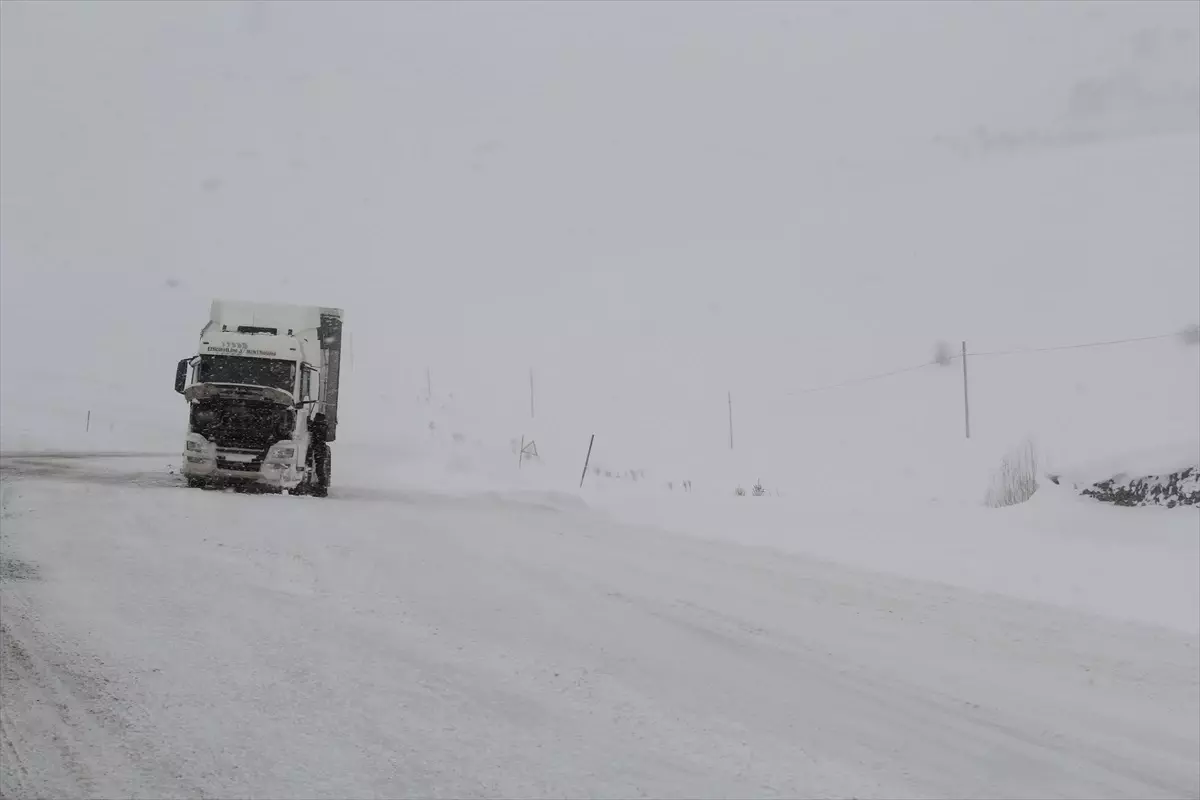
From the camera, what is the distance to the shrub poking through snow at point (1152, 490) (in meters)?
9.84

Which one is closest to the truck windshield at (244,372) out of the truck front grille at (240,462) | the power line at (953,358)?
the truck front grille at (240,462)

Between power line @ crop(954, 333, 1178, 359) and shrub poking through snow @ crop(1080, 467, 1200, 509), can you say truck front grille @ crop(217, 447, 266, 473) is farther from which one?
→ power line @ crop(954, 333, 1178, 359)

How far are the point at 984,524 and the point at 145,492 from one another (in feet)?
37.9

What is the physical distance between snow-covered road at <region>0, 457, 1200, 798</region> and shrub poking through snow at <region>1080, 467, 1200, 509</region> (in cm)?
385

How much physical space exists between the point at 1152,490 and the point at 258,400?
12.1m

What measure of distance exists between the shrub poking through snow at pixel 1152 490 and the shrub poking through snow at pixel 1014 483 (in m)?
1.75

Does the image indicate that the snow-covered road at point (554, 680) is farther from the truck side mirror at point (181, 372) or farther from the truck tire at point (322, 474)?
the truck tire at point (322, 474)

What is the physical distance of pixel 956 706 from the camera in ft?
16.1

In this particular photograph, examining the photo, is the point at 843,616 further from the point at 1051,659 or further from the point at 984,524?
the point at 984,524

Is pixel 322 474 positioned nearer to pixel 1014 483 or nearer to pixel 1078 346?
pixel 1014 483

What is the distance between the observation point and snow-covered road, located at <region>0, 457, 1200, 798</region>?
12.8ft

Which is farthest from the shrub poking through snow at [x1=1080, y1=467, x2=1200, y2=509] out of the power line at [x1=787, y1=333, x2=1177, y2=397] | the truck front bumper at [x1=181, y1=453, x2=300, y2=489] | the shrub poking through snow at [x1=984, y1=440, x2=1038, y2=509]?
the power line at [x1=787, y1=333, x2=1177, y2=397]

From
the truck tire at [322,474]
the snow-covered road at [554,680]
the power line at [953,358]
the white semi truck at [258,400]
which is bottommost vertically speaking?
the snow-covered road at [554,680]

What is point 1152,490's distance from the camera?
1021 cm
